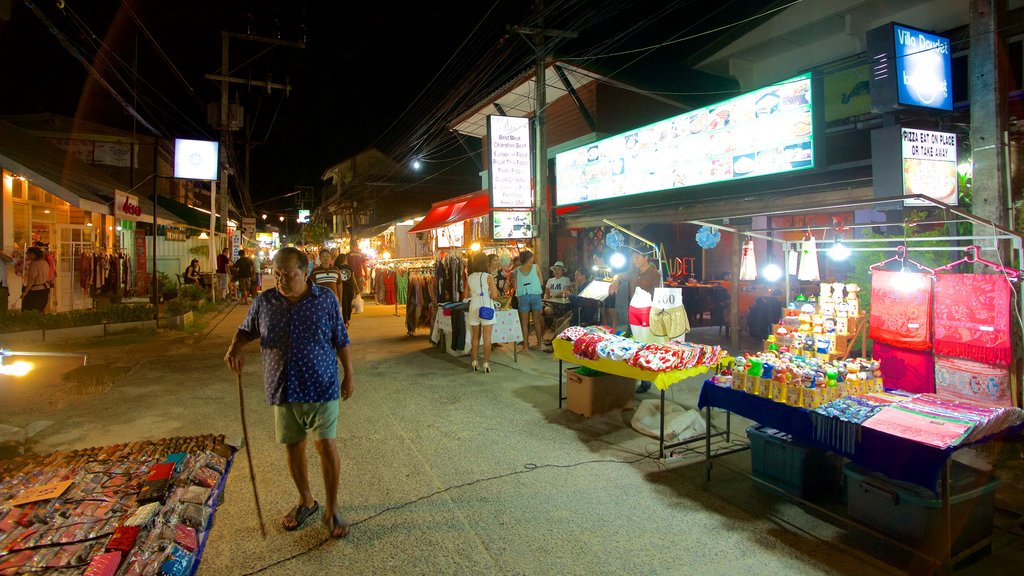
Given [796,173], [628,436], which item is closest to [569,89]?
[796,173]

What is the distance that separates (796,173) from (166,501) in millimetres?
8604

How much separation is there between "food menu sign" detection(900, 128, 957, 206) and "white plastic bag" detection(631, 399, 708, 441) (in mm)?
3305

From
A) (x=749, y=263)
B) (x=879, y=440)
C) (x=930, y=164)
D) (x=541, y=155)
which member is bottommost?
(x=879, y=440)

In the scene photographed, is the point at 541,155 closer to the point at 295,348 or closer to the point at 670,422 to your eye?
the point at 670,422

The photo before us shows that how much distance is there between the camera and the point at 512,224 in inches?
480

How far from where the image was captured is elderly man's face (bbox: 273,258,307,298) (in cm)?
365

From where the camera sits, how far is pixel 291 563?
341 centimetres

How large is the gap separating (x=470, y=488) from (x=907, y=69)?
20.8 feet

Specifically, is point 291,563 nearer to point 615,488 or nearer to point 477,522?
point 477,522

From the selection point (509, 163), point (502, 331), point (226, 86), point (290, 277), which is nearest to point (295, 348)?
point (290, 277)

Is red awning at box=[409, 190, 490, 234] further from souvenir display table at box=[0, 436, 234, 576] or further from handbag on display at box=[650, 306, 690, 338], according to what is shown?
souvenir display table at box=[0, 436, 234, 576]

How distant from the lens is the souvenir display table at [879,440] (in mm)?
3180

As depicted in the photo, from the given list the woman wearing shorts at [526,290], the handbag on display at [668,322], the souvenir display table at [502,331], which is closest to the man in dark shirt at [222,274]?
the souvenir display table at [502,331]

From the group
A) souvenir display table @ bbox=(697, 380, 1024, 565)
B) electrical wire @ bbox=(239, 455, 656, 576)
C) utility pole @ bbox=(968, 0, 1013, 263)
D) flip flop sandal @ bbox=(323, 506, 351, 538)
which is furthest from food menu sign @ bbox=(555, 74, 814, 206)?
flip flop sandal @ bbox=(323, 506, 351, 538)
